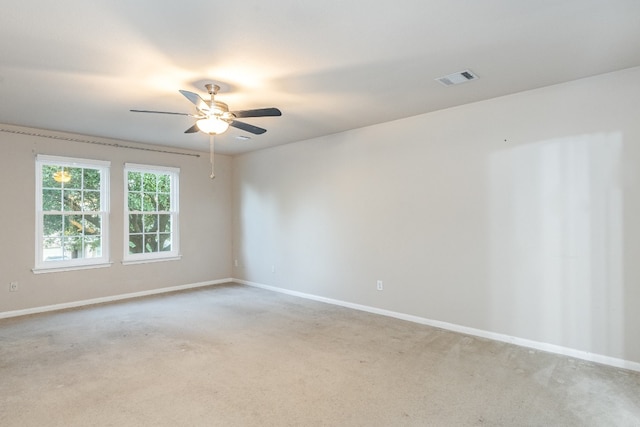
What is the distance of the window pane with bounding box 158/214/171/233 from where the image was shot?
20.9 feet

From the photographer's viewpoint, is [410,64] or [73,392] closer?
[73,392]

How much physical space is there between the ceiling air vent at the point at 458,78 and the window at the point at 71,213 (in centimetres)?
497

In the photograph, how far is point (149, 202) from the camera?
6211 mm

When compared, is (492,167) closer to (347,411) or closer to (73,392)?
(347,411)

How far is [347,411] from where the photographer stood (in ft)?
8.13

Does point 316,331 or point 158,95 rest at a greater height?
point 158,95

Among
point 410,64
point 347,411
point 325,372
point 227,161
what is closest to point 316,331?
point 325,372

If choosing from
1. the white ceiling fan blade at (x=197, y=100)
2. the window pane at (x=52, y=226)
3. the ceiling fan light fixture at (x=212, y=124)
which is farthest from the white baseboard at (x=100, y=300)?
the white ceiling fan blade at (x=197, y=100)

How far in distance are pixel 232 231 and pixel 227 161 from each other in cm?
137

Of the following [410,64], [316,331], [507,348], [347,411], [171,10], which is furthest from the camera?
[316,331]

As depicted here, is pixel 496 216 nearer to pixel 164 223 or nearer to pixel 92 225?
pixel 164 223

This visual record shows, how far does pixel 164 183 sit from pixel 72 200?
4.65 feet

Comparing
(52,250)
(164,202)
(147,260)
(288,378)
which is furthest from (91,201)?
(288,378)

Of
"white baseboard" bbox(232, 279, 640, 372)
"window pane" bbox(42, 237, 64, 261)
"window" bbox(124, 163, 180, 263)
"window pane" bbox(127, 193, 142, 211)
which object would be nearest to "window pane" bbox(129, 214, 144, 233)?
"window" bbox(124, 163, 180, 263)
